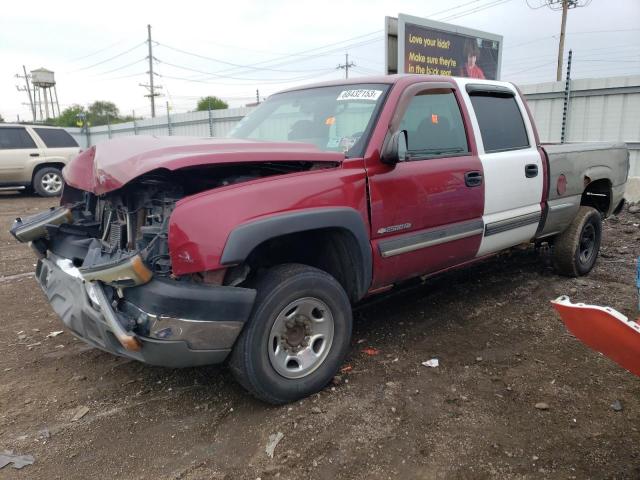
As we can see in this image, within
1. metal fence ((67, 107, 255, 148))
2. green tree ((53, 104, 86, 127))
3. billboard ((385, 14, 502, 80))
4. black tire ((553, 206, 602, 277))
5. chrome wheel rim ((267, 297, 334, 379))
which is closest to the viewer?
chrome wheel rim ((267, 297, 334, 379))

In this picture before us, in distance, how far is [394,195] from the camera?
3271 mm

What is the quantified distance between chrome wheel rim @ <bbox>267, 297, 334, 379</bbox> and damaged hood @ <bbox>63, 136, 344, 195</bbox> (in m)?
0.84

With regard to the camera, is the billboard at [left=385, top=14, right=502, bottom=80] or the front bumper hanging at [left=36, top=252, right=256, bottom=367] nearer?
the front bumper hanging at [left=36, top=252, right=256, bottom=367]

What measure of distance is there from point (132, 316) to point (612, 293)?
14.4ft

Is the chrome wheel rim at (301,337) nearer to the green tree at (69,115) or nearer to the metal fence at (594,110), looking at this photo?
the metal fence at (594,110)

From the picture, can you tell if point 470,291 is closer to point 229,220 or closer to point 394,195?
point 394,195

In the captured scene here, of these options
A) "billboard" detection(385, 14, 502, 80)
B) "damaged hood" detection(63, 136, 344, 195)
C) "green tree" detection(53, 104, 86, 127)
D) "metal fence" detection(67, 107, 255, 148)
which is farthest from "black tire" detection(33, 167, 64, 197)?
"green tree" detection(53, 104, 86, 127)

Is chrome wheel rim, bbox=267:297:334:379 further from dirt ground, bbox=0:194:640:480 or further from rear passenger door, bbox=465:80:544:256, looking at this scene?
rear passenger door, bbox=465:80:544:256

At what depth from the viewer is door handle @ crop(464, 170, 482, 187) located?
3750 millimetres

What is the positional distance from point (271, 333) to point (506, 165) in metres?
2.50

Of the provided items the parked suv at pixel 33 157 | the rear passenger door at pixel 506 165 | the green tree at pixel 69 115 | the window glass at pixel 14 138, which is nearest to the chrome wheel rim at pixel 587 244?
the rear passenger door at pixel 506 165

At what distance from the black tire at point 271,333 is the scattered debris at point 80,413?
958 mm

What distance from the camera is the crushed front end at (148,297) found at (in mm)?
2455

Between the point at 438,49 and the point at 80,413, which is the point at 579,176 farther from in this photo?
the point at 438,49
